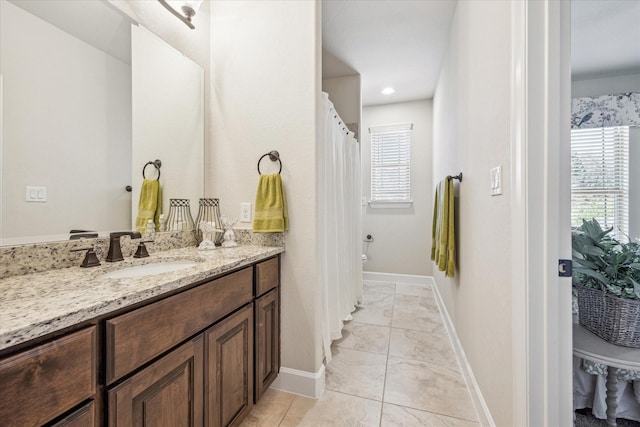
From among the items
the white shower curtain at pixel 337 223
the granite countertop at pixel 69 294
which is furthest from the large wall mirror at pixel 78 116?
the white shower curtain at pixel 337 223

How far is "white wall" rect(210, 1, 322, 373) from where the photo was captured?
1568 millimetres

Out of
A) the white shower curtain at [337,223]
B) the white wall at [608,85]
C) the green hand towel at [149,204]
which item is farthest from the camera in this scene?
the white wall at [608,85]

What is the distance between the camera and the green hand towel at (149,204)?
1.37 m

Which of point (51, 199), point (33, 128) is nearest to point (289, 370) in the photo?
point (51, 199)

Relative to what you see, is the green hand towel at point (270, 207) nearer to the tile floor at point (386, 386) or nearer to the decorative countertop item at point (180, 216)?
the decorative countertop item at point (180, 216)

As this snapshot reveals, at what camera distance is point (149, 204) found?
142cm

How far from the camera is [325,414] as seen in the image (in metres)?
1.43

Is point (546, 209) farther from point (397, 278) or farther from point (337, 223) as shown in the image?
point (397, 278)

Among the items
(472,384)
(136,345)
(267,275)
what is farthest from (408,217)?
(136,345)

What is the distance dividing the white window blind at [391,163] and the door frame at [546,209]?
300cm

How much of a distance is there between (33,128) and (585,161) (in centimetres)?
400

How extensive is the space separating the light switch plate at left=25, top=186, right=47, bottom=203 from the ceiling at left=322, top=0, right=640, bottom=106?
2203mm

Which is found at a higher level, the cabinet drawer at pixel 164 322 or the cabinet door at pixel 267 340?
the cabinet drawer at pixel 164 322

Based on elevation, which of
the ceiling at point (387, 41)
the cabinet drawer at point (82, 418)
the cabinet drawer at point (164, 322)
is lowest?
the cabinet drawer at point (82, 418)
